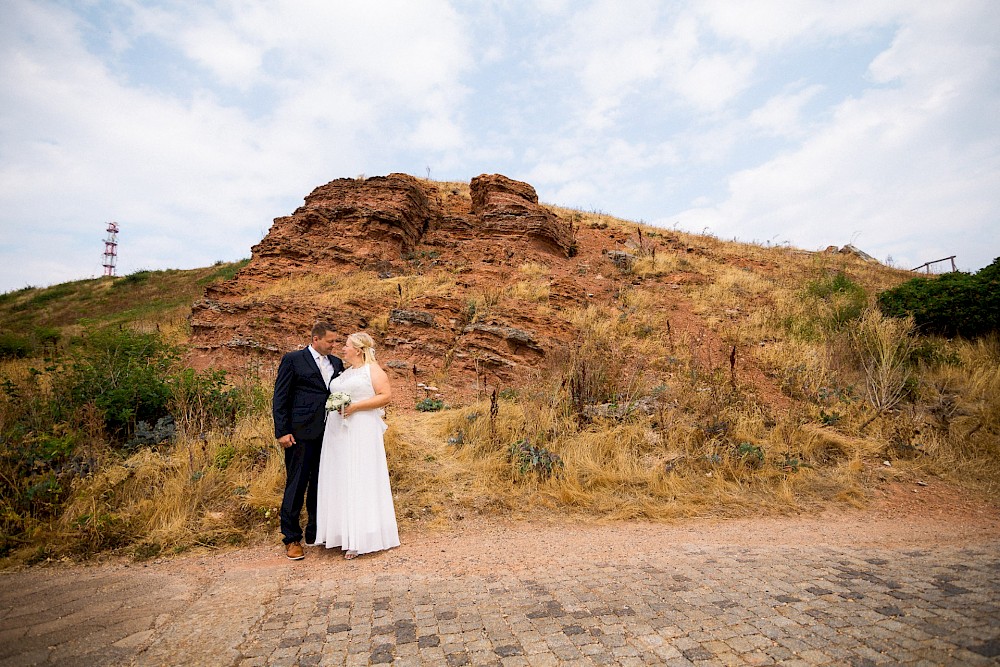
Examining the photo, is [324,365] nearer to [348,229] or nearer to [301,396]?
[301,396]

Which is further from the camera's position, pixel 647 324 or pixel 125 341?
pixel 647 324

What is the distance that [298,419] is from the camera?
4.39 m

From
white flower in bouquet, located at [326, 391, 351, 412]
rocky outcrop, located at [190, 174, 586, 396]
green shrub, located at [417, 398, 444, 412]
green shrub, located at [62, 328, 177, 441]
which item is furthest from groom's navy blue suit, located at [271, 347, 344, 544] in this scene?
rocky outcrop, located at [190, 174, 586, 396]

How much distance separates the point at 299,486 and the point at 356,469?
60 centimetres

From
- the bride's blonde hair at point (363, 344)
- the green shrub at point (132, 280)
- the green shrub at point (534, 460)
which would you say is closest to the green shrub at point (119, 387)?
the bride's blonde hair at point (363, 344)

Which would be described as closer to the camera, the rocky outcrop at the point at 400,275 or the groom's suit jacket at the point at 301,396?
the groom's suit jacket at the point at 301,396

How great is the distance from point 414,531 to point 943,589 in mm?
4104

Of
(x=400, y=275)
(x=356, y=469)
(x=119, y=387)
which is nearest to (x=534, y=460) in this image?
(x=356, y=469)

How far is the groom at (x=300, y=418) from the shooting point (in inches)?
169

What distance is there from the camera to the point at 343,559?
416 centimetres

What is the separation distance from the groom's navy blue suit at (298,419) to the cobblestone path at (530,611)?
1.54 ft

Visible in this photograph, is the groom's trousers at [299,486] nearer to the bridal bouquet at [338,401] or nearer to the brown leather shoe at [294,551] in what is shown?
the brown leather shoe at [294,551]

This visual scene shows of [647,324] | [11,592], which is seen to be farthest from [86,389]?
[647,324]

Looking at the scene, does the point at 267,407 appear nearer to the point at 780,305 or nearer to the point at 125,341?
the point at 125,341
